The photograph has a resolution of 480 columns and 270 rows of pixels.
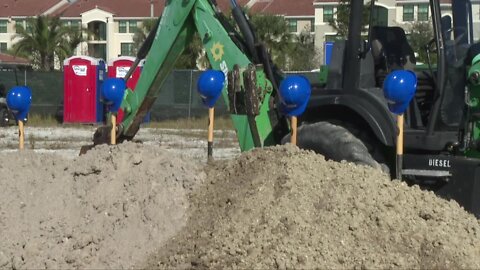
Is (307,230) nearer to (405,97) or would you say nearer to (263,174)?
(263,174)

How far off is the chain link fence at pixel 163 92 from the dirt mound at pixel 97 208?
23323 mm

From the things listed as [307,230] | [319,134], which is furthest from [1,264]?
[319,134]

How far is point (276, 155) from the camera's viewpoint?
7.81 metres

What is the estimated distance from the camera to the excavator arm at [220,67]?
32.6ft

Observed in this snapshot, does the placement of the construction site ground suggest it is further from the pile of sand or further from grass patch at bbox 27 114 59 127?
grass patch at bbox 27 114 59 127

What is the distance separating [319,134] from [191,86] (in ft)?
76.6

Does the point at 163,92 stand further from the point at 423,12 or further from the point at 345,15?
the point at 423,12

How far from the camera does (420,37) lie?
30.2 ft

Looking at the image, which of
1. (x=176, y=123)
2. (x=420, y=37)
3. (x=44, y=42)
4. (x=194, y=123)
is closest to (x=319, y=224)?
(x=420, y=37)

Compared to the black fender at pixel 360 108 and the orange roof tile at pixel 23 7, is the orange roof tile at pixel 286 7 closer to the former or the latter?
the orange roof tile at pixel 23 7

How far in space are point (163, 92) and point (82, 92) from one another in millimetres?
3257

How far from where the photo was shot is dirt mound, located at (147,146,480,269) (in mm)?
6656

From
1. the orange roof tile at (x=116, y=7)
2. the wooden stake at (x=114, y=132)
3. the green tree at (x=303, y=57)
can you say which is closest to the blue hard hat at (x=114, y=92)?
the wooden stake at (x=114, y=132)

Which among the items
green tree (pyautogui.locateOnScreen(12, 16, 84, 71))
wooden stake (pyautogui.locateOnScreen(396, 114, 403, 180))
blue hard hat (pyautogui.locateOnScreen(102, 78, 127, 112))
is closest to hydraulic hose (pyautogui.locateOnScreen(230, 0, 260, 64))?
blue hard hat (pyautogui.locateOnScreen(102, 78, 127, 112))
